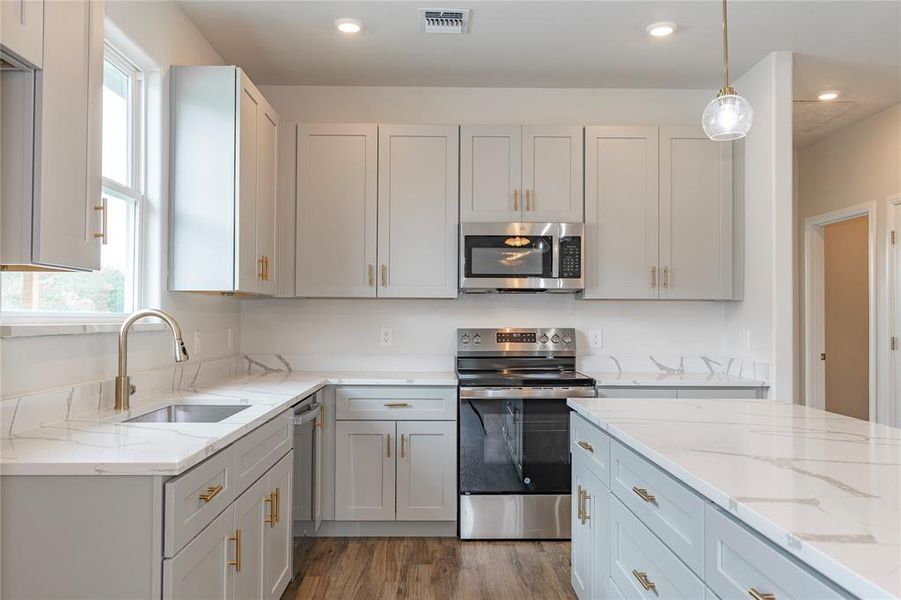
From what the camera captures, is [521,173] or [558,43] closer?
[558,43]

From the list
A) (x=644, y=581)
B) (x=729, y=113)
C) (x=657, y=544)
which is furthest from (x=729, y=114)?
(x=644, y=581)

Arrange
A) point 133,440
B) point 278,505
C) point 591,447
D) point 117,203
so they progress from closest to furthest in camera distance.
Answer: point 133,440, point 591,447, point 278,505, point 117,203

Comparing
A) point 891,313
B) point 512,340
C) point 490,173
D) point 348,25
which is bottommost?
point 512,340

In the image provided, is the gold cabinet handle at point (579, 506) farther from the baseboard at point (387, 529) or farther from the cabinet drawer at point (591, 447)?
the baseboard at point (387, 529)

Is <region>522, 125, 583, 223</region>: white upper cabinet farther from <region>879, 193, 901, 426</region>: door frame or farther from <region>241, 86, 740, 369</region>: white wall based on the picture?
<region>879, 193, 901, 426</region>: door frame

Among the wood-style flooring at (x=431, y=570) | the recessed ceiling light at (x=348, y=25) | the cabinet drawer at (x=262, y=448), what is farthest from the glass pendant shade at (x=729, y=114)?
the wood-style flooring at (x=431, y=570)

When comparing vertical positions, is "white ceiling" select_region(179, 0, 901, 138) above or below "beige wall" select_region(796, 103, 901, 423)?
above

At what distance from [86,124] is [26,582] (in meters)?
1.14

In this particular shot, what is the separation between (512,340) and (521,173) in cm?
101

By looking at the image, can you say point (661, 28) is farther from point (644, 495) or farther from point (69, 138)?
point (69, 138)

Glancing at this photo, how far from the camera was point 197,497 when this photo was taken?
4.93 ft

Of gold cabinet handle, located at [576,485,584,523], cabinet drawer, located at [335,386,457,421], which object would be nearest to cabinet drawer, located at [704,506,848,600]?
gold cabinet handle, located at [576,485,584,523]

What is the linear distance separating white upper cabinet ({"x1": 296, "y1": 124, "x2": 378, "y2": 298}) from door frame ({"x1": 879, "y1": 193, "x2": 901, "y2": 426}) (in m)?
3.51

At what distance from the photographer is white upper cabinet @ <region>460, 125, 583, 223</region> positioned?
3.40 m
